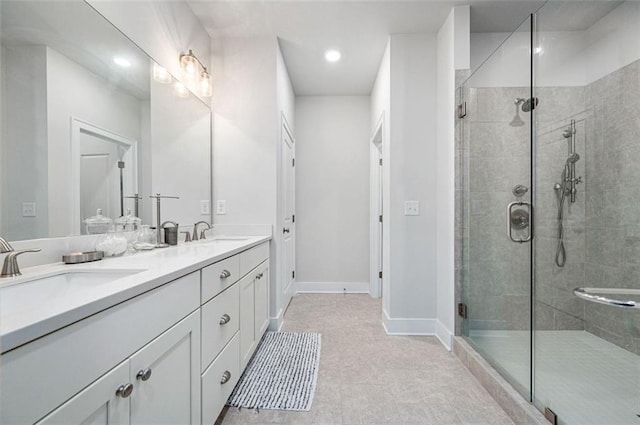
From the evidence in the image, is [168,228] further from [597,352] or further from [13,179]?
[597,352]

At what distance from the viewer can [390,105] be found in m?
2.42

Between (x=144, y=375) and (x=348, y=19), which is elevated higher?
(x=348, y=19)

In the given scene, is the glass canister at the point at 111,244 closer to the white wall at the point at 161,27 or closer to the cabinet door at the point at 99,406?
the cabinet door at the point at 99,406

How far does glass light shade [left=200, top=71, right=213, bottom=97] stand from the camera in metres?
2.28

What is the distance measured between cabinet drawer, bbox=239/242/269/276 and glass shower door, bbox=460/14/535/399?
1490 mm

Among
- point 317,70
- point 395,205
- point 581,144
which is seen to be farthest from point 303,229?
point 581,144

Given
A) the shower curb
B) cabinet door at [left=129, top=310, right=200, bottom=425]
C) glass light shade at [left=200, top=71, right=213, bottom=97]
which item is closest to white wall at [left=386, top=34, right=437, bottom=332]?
the shower curb

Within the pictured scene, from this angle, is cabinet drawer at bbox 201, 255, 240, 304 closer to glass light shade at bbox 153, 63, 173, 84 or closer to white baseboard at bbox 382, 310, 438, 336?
glass light shade at bbox 153, 63, 173, 84

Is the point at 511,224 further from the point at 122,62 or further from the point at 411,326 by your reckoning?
the point at 122,62

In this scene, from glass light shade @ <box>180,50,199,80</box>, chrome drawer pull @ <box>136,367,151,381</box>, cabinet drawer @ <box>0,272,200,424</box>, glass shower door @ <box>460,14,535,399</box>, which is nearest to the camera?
cabinet drawer @ <box>0,272,200,424</box>

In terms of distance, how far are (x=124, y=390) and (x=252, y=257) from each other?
1.17 meters

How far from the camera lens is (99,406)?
614 mm

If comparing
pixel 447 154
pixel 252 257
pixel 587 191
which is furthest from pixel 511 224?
pixel 252 257

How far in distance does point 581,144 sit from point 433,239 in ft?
3.70
